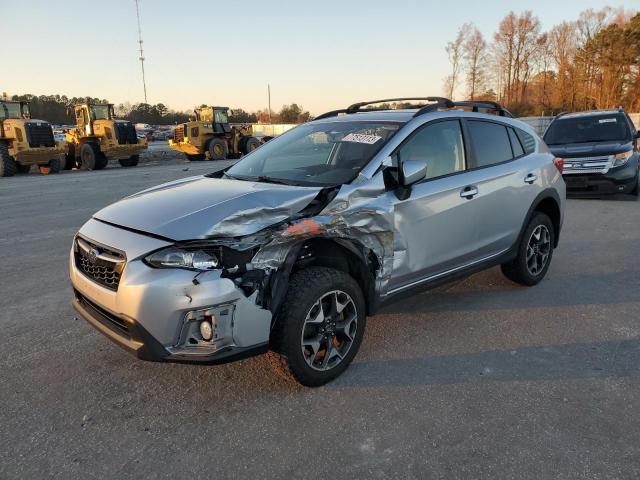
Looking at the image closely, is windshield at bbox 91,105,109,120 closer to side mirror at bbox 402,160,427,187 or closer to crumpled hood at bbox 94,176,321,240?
crumpled hood at bbox 94,176,321,240

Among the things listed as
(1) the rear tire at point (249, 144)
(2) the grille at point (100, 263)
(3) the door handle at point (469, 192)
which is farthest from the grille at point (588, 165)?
(1) the rear tire at point (249, 144)

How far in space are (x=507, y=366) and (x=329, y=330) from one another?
1.23m

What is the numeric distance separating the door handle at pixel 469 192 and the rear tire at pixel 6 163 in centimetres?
1937

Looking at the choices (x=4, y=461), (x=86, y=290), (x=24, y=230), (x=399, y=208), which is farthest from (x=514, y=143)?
(x=24, y=230)

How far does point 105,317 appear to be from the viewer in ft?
9.15

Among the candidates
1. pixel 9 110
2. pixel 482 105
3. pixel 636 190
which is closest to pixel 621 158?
pixel 636 190

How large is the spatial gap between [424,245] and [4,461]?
2.73m

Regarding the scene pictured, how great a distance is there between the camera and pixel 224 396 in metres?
2.88

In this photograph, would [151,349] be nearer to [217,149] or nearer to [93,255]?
[93,255]

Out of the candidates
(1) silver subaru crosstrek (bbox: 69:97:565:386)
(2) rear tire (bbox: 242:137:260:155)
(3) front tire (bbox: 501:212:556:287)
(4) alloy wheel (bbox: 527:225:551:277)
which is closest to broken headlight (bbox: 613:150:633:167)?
(3) front tire (bbox: 501:212:556:287)

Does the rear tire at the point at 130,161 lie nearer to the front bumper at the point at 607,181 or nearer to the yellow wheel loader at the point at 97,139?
the yellow wheel loader at the point at 97,139

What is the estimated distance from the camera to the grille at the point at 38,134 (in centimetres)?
1853

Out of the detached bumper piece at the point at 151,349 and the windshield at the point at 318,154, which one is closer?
the detached bumper piece at the point at 151,349

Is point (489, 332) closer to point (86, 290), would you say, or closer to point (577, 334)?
point (577, 334)
